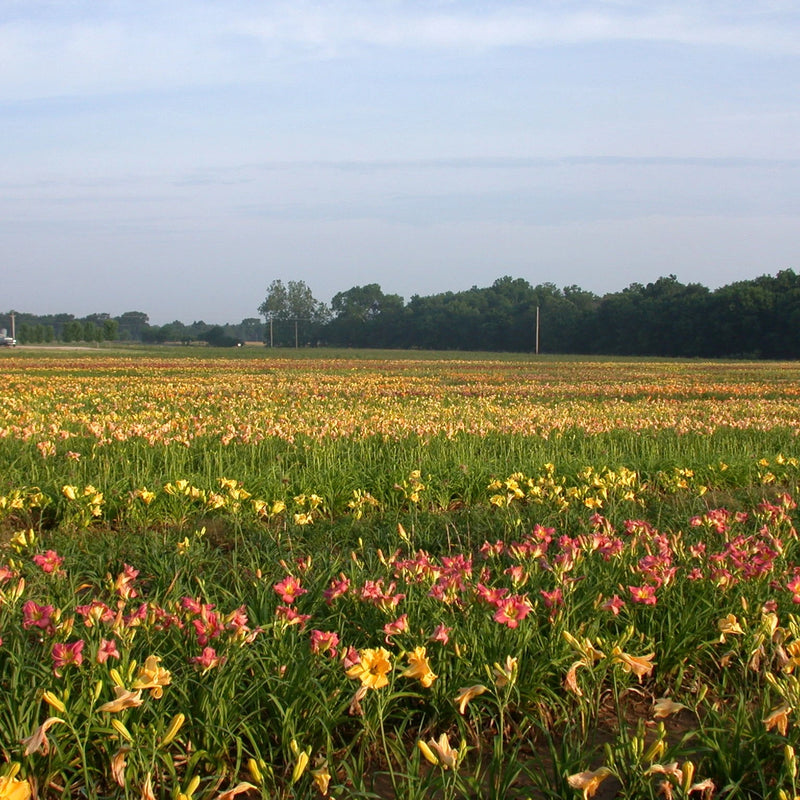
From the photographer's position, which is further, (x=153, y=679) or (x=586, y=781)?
(x=153, y=679)

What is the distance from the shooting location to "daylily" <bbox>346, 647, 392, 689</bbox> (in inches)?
96.3

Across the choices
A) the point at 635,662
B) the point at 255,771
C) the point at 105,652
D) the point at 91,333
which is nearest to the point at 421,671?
the point at 255,771

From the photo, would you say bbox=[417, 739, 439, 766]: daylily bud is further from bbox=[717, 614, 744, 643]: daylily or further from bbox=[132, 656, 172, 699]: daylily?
bbox=[717, 614, 744, 643]: daylily

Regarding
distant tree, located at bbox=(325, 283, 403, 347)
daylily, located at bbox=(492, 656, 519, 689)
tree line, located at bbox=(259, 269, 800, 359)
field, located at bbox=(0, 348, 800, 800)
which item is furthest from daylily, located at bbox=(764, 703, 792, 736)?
distant tree, located at bbox=(325, 283, 403, 347)

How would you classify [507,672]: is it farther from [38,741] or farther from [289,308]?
[289,308]

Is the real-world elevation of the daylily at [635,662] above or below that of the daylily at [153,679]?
below

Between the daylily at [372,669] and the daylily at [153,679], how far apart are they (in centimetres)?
52

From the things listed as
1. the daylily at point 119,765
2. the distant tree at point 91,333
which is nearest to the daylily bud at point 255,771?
the daylily at point 119,765

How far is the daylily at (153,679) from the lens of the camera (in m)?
2.37

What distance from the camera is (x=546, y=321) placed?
106 m

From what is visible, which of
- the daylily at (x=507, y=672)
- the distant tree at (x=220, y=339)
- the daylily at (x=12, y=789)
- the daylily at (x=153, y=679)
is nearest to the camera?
the daylily at (x=12, y=789)

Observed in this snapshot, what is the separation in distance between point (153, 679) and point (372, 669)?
2.02ft

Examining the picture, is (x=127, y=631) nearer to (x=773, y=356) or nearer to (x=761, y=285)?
(x=773, y=356)

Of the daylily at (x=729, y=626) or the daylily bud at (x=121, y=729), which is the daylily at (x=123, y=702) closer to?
the daylily bud at (x=121, y=729)
